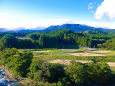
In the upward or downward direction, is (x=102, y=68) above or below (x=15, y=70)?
above

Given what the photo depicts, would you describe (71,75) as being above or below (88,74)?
above

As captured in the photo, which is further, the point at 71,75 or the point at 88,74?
the point at 88,74

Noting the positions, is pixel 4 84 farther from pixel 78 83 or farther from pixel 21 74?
pixel 78 83

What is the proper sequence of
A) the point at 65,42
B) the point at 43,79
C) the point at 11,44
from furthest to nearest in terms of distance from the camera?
the point at 65,42 < the point at 11,44 < the point at 43,79

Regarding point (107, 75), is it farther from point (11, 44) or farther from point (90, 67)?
point (11, 44)

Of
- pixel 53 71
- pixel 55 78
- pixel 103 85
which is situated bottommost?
pixel 103 85

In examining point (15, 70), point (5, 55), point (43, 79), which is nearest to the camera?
point (43, 79)

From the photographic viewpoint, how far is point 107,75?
2147 centimetres

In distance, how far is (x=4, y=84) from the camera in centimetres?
2167

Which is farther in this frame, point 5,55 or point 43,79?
point 5,55

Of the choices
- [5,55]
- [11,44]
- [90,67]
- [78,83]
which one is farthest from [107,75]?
[11,44]

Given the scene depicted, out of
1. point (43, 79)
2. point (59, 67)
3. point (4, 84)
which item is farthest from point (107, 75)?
point (4, 84)

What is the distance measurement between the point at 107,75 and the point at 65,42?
69643 millimetres

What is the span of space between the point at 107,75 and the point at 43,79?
44.9 feet
